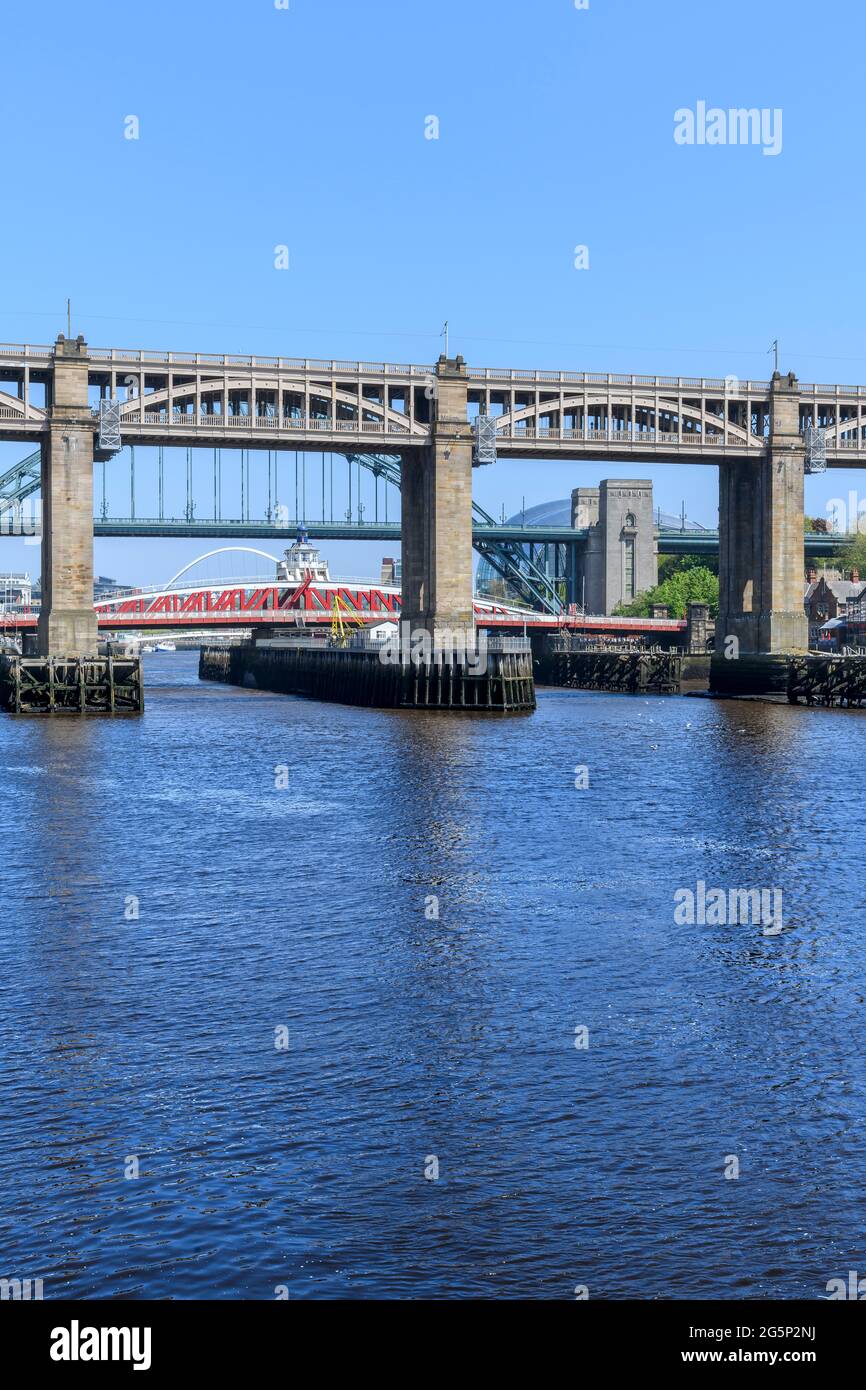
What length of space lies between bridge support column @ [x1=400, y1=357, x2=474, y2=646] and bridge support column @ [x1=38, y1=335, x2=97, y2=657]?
904 inches

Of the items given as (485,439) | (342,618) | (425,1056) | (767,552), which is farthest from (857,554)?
(425,1056)

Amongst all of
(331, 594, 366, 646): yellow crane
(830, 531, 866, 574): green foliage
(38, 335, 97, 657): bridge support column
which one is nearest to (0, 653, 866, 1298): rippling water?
(38, 335, 97, 657): bridge support column

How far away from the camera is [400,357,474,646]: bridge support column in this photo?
10925cm

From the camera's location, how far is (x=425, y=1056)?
22.1 meters

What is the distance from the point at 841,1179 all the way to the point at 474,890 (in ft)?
58.4

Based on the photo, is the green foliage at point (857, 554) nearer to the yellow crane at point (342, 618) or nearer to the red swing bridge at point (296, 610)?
the red swing bridge at point (296, 610)

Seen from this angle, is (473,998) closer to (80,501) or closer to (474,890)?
(474,890)

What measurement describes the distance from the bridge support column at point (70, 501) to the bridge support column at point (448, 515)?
2295 centimetres

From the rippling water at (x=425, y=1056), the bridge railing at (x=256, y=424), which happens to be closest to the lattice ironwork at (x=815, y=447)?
the bridge railing at (x=256, y=424)

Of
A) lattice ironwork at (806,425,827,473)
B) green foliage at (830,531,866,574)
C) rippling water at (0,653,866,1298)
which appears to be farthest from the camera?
green foliage at (830,531,866,574)

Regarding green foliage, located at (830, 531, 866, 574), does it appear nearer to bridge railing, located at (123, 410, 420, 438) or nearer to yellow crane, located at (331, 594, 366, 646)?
yellow crane, located at (331, 594, 366, 646)

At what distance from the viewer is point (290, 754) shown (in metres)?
69.9

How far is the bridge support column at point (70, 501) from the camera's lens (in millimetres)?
101375
